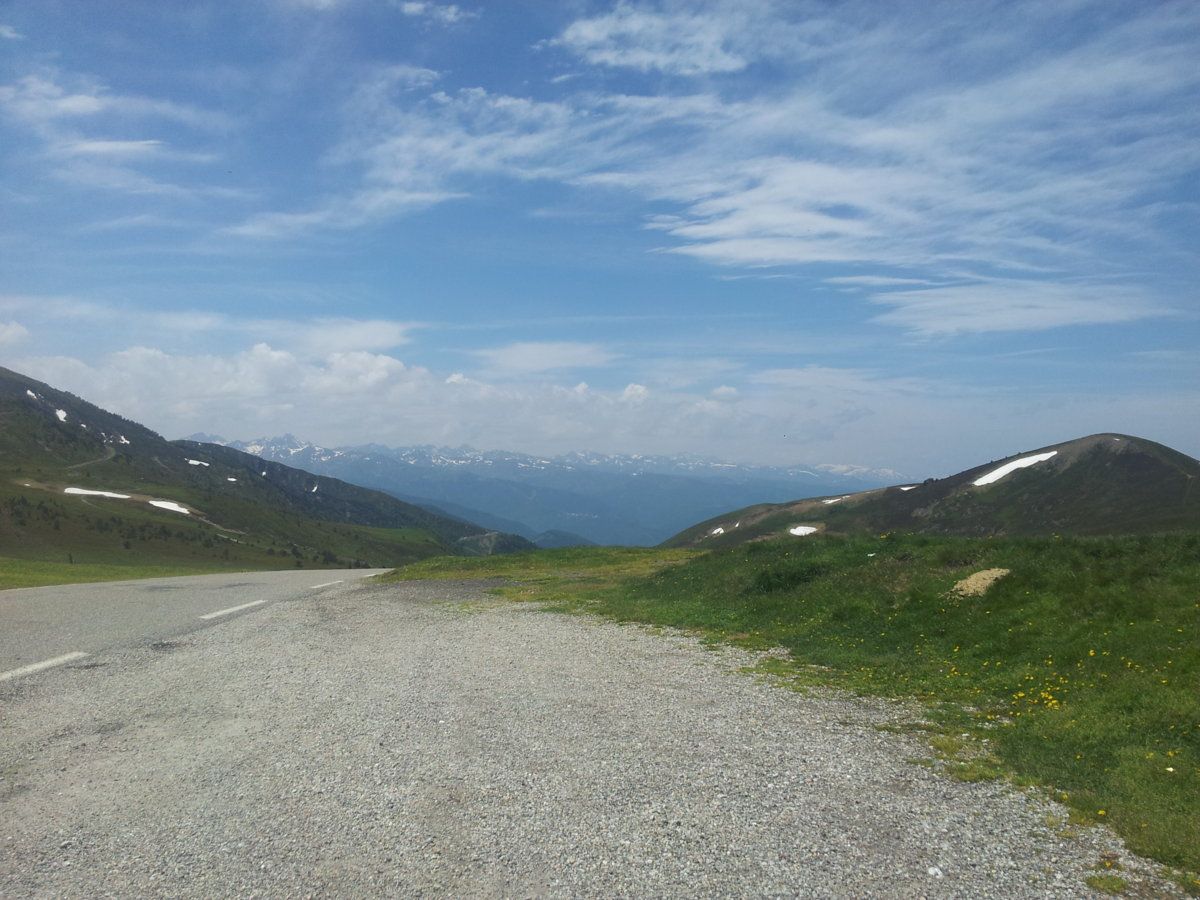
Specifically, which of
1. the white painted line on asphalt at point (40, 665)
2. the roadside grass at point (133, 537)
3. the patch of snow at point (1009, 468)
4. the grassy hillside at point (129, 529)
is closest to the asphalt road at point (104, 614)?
the white painted line on asphalt at point (40, 665)

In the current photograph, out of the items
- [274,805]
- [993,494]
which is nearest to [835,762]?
[274,805]

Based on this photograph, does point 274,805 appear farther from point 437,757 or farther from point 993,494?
point 993,494

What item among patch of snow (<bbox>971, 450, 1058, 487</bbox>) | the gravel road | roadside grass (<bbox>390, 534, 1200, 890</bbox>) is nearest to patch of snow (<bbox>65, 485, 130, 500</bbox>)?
roadside grass (<bbox>390, 534, 1200, 890</bbox>)

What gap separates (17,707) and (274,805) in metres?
7.10

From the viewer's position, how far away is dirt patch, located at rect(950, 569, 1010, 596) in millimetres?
18891

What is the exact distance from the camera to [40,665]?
15.8 m

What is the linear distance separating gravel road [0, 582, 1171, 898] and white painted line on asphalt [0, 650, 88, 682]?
58cm

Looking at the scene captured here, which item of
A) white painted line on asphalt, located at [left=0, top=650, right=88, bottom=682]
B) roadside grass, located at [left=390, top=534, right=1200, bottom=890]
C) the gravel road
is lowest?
white painted line on asphalt, located at [left=0, top=650, right=88, bottom=682]

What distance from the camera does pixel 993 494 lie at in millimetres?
123688

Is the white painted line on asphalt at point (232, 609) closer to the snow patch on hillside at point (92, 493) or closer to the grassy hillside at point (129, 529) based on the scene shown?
the grassy hillside at point (129, 529)

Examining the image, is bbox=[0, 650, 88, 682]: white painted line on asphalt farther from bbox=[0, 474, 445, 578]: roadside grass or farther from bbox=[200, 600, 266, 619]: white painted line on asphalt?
bbox=[0, 474, 445, 578]: roadside grass

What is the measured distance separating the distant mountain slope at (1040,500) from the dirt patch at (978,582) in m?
76.9

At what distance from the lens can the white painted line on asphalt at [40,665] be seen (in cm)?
1485

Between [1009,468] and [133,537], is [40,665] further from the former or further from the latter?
[1009,468]
